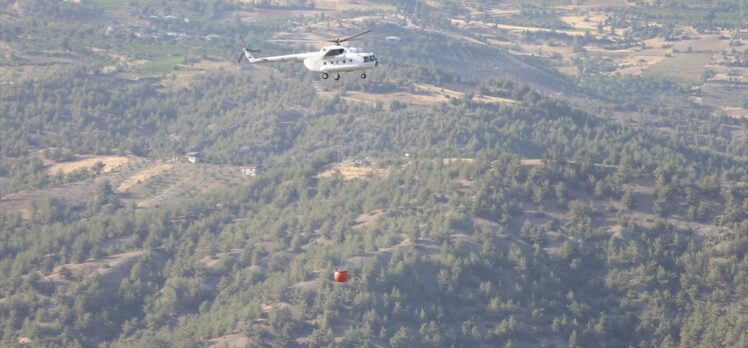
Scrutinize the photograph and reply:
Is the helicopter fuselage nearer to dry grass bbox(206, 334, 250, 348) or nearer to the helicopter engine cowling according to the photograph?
the helicopter engine cowling

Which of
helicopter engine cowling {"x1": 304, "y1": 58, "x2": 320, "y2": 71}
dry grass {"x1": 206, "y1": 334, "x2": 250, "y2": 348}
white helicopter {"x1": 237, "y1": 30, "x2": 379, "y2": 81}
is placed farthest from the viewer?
dry grass {"x1": 206, "y1": 334, "x2": 250, "y2": 348}

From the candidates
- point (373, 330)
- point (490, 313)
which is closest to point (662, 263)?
point (490, 313)

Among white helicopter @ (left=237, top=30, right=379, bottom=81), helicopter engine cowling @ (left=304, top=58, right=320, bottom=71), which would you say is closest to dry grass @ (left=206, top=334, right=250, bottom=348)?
helicopter engine cowling @ (left=304, top=58, right=320, bottom=71)

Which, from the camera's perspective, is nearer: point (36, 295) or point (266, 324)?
point (266, 324)

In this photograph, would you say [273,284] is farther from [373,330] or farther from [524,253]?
[524,253]

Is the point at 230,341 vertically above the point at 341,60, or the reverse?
the point at 341,60

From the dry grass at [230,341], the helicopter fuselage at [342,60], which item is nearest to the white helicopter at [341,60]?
the helicopter fuselage at [342,60]

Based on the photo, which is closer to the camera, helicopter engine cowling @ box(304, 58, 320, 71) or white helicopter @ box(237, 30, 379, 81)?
white helicopter @ box(237, 30, 379, 81)

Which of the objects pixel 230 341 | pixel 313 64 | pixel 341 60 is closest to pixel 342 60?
pixel 341 60

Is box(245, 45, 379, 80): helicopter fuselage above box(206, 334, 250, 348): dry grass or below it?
above

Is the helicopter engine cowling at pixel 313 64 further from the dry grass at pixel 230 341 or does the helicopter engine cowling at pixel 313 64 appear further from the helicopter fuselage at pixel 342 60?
the dry grass at pixel 230 341

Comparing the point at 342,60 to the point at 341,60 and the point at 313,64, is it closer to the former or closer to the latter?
the point at 341,60
